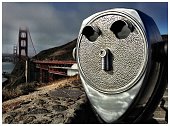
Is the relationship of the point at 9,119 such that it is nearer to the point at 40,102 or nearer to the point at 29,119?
the point at 29,119

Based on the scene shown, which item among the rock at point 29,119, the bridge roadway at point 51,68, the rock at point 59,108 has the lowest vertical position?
the bridge roadway at point 51,68

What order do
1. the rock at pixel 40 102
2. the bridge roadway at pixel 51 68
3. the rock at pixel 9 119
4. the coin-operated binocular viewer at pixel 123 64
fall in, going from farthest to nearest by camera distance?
the bridge roadway at pixel 51 68
the rock at pixel 40 102
the rock at pixel 9 119
the coin-operated binocular viewer at pixel 123 64

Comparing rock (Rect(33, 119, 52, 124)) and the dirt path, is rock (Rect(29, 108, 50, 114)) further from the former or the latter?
rock (Rect(33, 119, 52, 124))

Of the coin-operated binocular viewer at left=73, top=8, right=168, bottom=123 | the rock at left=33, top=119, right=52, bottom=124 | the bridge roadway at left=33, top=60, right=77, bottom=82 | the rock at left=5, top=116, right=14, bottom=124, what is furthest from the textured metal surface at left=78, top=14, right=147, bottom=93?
the bridge roadway at left=33, top=60, right=77, bottom=82

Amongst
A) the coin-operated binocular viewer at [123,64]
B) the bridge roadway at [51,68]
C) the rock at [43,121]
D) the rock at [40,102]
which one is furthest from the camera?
the bridge roadway at [51,68]

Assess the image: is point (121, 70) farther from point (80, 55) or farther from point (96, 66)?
point (80, 55)

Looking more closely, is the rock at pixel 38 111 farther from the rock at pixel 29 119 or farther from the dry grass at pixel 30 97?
the dry grass at pixel 30 97

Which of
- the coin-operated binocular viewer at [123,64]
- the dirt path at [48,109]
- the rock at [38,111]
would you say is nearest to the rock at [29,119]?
the dirt path at [48,109]
